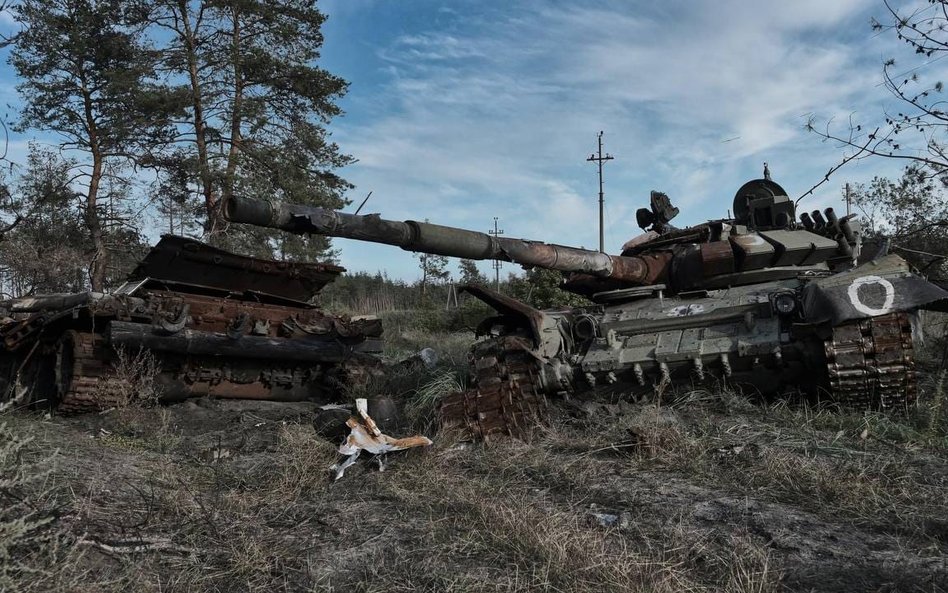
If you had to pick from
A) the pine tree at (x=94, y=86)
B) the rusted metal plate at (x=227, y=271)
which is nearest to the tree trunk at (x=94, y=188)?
the pine tree at (x=94, y=86)

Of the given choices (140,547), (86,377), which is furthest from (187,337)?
(140,547)

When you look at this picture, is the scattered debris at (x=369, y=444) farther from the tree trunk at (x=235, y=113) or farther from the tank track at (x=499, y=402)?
the tree trunk at (x=235, y=113)

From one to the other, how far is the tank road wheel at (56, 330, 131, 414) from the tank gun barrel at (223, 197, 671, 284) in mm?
3730

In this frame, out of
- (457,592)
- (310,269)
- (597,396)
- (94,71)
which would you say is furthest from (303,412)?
(94,71)

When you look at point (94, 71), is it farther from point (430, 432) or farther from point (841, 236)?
point (841, 236)

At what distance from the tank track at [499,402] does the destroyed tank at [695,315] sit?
0.04ft

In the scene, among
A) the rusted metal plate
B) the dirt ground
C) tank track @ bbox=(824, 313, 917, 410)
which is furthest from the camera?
the rusted metal plate

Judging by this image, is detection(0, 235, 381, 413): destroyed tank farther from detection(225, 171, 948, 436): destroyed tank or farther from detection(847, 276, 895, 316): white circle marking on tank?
detection(847, 276, 895, 316): white circle marking on tank

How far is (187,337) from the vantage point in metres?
8.08

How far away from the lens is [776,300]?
6098mm

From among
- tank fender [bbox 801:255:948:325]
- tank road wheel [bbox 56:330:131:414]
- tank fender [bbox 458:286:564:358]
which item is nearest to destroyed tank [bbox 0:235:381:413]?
tank road wheel [bbox 56:330:131:414]

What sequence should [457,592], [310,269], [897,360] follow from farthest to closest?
[310,269] → [897,360] → [457,592]

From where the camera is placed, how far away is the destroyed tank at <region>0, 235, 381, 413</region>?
7.61 m

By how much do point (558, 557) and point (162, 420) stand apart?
17.4ft
